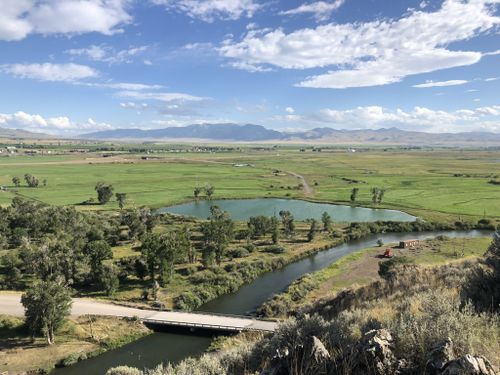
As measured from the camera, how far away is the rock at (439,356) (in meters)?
9.36

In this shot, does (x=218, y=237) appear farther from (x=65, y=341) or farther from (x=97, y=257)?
(x=65, y=341)

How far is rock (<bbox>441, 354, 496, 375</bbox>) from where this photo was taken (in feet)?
27.8

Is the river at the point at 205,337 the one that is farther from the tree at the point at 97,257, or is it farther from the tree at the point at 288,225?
the tree at the point at 97,257

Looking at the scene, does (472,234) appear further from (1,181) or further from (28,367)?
(1,181)

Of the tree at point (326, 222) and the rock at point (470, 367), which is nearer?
the rock at point (470, 367)

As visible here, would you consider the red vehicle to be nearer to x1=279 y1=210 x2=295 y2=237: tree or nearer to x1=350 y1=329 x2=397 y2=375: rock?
x1=279 y1=210 x2=295 y2=237: tree

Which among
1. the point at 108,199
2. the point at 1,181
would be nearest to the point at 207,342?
the point at 108,199

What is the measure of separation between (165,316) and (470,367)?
44255 mm

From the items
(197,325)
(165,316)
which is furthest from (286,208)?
(197,325)

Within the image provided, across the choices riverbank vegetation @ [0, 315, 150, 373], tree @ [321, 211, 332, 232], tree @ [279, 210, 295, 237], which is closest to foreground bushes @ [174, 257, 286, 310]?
riverbank vegetation @ [0, 315, 150, 373]

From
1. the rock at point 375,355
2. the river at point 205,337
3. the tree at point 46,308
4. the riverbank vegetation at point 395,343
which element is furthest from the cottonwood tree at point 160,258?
the rock at point 375,355

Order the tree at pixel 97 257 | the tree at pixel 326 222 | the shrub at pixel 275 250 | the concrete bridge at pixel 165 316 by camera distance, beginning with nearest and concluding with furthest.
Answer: the concrete bridge at pixel 165 316, the tree at pixel 97 257, the shrub at pixel 275 250, the tree at pixel 326 222

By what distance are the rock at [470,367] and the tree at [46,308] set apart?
139 feet

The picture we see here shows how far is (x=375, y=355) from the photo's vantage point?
10.4 metres
